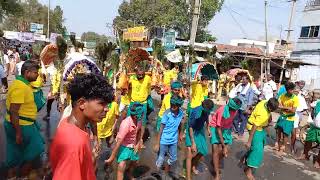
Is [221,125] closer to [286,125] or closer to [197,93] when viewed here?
[197,93]

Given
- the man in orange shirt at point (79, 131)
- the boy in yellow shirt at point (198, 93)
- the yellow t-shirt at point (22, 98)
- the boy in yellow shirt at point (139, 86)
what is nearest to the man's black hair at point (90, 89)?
the man in orange shirt at point (79, 131)

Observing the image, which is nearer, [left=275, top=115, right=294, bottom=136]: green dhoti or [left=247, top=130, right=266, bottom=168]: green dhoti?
[left=247, top=130, right=266, bottom=168]: green dhoti

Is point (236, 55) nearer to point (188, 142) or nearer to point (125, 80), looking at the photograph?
point (125, 80)

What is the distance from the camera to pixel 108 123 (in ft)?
20.8

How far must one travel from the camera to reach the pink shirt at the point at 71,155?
1993 mm

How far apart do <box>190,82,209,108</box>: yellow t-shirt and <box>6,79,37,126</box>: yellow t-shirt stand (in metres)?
3.97

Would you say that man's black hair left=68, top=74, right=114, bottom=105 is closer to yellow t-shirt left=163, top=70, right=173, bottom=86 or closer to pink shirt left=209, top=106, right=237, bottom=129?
pink shirt left=209, top=106, right=237, bottom=129

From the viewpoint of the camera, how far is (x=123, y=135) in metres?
5.15

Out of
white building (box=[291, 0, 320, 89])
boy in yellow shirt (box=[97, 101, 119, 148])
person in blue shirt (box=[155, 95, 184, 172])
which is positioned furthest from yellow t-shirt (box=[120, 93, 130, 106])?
white building (box=[291, 0, 320, 89])

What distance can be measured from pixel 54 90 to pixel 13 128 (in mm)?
5223

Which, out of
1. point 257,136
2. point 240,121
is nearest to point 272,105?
point 257,136

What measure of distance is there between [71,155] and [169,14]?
4185 cm

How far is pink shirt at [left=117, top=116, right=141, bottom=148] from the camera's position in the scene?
5215 millimetres

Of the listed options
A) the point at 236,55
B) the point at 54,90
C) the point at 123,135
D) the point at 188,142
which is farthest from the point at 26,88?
the point at 236,55
